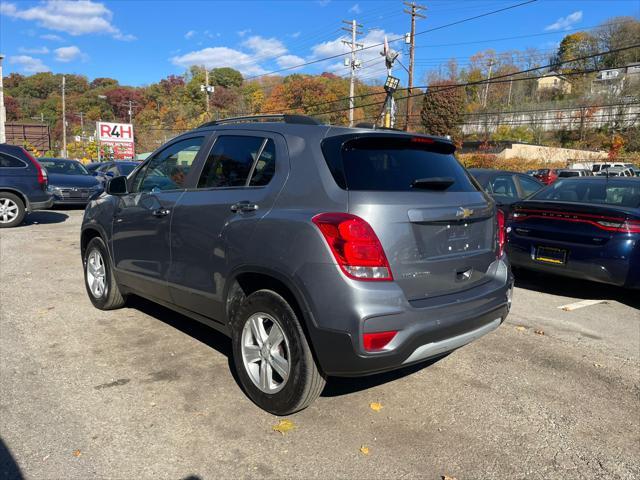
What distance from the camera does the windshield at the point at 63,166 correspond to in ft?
50.3

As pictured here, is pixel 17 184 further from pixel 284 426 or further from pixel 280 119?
pixel 284 426

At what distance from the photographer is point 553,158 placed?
54562 millimetres

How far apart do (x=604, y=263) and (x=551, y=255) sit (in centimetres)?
63

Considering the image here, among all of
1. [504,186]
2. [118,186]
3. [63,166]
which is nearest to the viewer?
[118,186]

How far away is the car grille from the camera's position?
46.5ft

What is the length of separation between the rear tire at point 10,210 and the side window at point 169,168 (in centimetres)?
810

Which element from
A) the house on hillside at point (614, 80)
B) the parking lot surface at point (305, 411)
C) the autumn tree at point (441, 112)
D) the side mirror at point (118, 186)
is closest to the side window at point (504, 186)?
the parking lot surface at point (305, 411)

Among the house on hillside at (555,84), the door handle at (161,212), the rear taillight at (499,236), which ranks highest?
the house on hillside at (555,84)

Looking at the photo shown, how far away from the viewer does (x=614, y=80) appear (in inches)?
2457

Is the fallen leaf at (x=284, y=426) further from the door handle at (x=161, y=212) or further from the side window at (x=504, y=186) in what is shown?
the side window at (x=504, y=186)

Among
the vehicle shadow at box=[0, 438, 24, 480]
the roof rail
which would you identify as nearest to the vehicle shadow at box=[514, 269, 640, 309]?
the roof rail

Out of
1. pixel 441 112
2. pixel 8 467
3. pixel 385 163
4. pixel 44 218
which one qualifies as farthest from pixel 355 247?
pixel 441 112

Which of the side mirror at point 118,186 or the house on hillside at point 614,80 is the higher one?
the house on hillside at point 614,80

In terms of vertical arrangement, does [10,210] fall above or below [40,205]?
below
